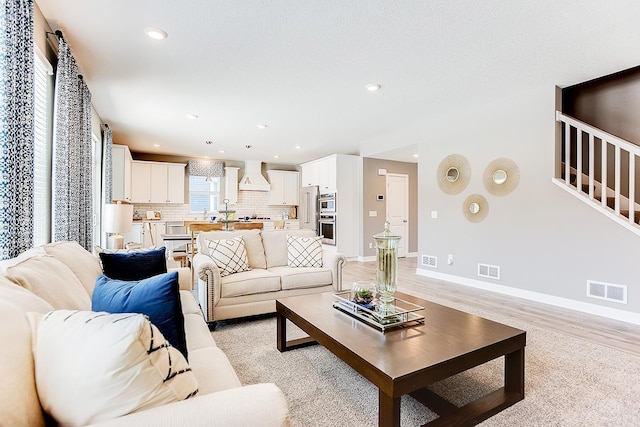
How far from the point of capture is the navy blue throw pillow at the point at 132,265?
6.82 feet

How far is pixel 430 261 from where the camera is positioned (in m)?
5.36

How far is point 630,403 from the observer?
1802 millimetres

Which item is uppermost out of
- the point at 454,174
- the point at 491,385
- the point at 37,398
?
the point at 454,174

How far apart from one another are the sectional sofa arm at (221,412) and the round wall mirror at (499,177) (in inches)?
174

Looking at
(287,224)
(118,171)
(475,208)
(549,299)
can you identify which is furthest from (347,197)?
(118,171)

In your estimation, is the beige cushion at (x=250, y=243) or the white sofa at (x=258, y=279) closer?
the white sofa at (x=258, y=279)

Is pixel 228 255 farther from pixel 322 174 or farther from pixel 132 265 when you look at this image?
pixel 322 174

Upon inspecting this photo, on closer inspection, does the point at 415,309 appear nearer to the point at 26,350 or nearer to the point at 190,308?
the point at 190,308

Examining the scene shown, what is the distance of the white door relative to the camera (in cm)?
743

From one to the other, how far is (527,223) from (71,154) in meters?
5.13

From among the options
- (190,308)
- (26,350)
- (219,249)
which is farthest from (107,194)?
(26,350)

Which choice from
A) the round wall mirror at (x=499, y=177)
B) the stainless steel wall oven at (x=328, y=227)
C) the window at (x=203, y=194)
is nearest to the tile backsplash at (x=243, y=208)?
the window at (x=203, y=194)

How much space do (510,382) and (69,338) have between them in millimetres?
2133

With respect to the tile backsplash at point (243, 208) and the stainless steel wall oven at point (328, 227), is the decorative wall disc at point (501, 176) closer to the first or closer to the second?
the stainless steel wall oven at point (328, 227)
